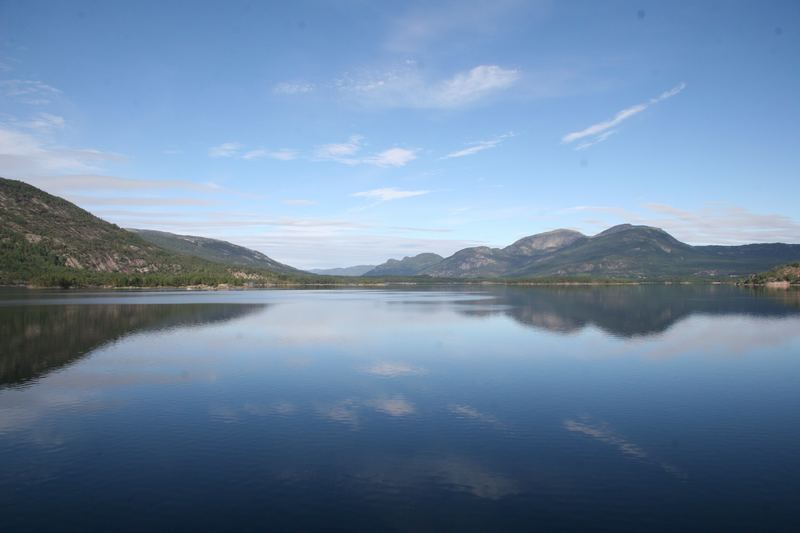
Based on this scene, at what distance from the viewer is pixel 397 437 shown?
2783 centimetres

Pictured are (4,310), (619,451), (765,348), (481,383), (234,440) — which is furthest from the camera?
(4,310)

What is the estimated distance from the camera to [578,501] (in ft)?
66.2

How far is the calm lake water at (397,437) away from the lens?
63.7 ft

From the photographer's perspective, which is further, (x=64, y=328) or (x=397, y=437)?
(x=64, y=328)

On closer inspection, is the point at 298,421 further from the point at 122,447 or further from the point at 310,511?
the point at 310,511

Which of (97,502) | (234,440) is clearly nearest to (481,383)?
(234,440)

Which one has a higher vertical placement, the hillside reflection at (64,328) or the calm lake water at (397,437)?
the hillside reflection at (64,328)

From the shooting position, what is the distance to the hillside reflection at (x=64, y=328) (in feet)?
160

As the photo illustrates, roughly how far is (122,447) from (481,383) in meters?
25.6

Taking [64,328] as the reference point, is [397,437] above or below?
below

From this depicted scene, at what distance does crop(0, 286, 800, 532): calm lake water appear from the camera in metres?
19.4

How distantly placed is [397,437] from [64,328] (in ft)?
215

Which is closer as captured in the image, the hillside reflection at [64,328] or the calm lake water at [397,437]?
the calm lake water at [397,437]

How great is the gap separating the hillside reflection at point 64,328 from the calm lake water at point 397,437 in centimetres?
87
